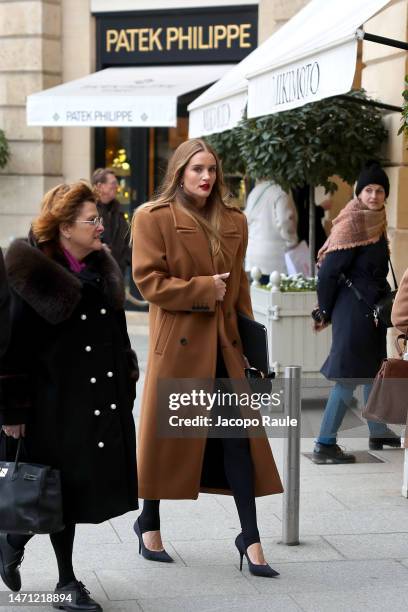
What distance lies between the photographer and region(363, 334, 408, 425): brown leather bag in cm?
586

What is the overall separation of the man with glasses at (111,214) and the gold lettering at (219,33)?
4215 mm

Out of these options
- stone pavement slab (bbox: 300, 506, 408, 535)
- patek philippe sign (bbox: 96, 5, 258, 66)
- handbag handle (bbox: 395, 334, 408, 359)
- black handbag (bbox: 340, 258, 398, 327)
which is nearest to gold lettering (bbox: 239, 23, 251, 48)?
patek philippe sign (bbox: 96, 5, 258, 66)

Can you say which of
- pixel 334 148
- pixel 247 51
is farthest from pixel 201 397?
pixel 247 51

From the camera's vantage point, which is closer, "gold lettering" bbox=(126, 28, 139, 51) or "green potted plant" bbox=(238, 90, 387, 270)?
"green potted plant" bbox=(238, 90, 387, 270)

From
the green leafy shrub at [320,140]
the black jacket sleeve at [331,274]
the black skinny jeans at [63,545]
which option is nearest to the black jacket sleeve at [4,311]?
the black skinny jeans at [63,545]

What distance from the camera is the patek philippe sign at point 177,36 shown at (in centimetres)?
1427

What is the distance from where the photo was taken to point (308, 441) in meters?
8.12

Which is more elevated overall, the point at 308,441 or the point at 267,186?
the point at 267,186

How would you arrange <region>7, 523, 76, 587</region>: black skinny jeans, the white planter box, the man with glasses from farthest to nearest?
the man with glasses
the white planter box
<region>7, 523, 76, 587</region>: black skinny jeans

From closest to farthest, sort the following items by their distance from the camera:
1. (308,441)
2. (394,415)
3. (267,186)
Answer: (394,415), (308,441), (267,186)

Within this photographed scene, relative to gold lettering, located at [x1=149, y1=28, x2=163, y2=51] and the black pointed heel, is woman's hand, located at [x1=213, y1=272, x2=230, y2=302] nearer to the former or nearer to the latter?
the black pointed heel

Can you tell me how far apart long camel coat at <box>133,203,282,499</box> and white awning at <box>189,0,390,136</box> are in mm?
1886

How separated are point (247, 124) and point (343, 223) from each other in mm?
2519

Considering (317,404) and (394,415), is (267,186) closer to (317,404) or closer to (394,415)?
(317,404)
